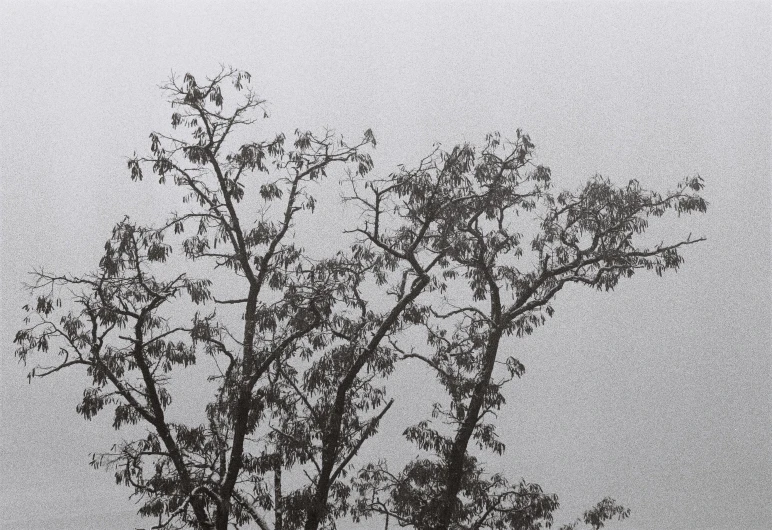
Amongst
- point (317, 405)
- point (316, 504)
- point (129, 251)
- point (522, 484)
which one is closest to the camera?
point (129, 251)

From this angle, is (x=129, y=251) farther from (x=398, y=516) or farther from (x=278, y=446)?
(x=398, y=516)

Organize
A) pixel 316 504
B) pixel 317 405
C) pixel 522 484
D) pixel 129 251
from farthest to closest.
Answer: pixel 522 484 < pixel 317 405 < pixel 316 504 < pixel 129 251

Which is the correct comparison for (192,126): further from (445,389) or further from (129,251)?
(445,389)

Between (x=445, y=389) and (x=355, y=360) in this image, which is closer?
(x=355, y=360)

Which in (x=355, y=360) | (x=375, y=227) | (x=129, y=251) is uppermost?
(x=375, y=227)

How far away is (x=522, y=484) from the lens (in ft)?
33.7

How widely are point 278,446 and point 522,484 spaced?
3341 millimetres

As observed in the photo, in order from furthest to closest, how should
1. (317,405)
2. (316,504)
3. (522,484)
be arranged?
(522,484) → (317,405) → (316,504)

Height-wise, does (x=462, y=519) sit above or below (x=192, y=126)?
below

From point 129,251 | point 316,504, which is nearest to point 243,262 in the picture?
point 129,251

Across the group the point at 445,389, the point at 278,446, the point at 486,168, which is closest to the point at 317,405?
the point at 278,446

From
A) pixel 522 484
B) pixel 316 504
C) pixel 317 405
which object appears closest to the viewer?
pixel 316 504

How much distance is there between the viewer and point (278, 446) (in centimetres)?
940

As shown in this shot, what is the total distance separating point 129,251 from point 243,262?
51.0 inches
